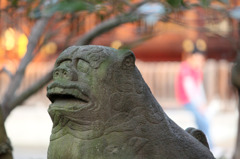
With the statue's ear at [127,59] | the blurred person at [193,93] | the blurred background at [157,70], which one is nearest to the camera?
the statue's ear at [127,59]

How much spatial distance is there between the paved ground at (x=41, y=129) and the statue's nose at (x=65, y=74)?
5743 mm

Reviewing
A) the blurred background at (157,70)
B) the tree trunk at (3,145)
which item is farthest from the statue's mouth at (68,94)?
the blurred background at (157,70)

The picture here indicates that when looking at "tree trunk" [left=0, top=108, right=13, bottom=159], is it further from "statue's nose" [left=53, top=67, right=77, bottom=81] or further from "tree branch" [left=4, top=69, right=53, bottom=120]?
"tree branch" [left=4, top=69, right=53, bottom=120]

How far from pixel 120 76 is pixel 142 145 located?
0.52m

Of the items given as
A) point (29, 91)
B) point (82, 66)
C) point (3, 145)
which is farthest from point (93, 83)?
point (29, 91)

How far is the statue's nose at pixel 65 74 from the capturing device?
4.52 meters

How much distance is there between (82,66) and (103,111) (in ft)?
1.18

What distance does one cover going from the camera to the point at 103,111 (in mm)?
4477

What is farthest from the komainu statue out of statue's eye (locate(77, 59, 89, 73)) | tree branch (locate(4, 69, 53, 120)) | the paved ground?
the paved ground

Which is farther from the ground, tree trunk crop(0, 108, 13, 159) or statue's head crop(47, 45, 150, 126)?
statue's head crop(47, 45, 150, 126)

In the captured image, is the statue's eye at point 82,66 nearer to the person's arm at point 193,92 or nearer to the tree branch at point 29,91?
the tree branch at point 29,91

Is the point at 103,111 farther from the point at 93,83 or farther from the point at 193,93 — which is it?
the point at 193,93

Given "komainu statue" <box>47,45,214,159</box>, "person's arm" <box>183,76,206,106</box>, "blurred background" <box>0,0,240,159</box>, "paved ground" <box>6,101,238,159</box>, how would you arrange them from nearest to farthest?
"komainu statue" <box>47,45,214,159</box> < "person's arm" <box>183,76,206,106</box> < "blurred background" <box>0,0,240,159</box> < "paved ground" <box>6,101,238,159</box>

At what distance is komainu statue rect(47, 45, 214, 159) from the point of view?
4465 mm
